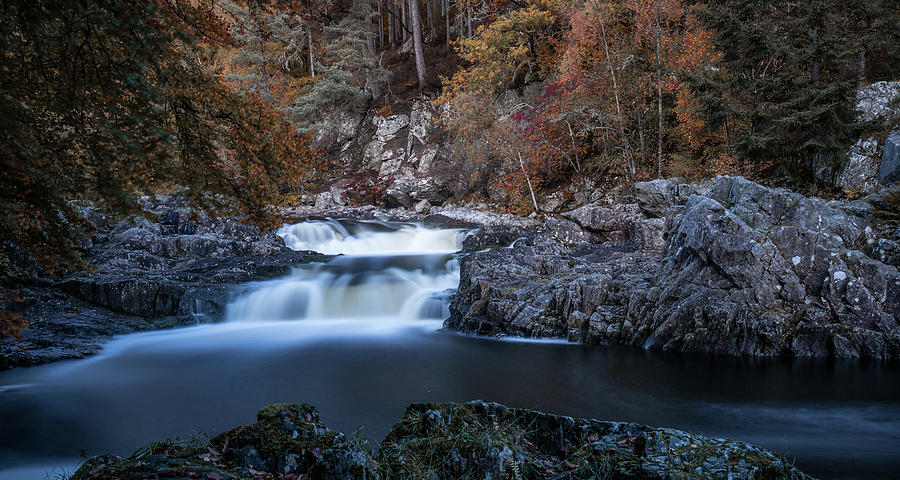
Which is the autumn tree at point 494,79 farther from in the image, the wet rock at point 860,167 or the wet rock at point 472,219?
the wet rock at point 860,167

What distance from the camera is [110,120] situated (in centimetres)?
426

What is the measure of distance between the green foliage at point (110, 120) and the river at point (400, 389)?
246 cm

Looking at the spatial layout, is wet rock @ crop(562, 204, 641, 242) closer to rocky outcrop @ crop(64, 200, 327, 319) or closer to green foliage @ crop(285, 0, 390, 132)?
rocky outcrop @ crop(64, 200, 327, 319)

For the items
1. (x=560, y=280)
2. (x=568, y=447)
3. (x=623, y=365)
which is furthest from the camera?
(x=560, y=280)

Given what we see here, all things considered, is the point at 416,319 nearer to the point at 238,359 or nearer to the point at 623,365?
the point at 238,359

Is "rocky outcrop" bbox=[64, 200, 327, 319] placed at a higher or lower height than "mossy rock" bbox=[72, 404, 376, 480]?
higher

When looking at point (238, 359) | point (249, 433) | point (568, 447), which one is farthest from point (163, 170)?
point (238, 359)

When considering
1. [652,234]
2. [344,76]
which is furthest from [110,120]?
[344,76]

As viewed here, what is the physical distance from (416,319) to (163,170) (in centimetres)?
858

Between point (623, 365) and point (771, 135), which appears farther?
point (771, 135)

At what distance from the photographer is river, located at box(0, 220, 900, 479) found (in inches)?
233

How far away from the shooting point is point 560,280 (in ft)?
35.0

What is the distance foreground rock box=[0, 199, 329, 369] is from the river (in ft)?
1.92

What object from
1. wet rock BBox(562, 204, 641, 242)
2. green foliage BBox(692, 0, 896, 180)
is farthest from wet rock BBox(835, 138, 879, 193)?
wet rock BBox(562, 204, 641, 242)
